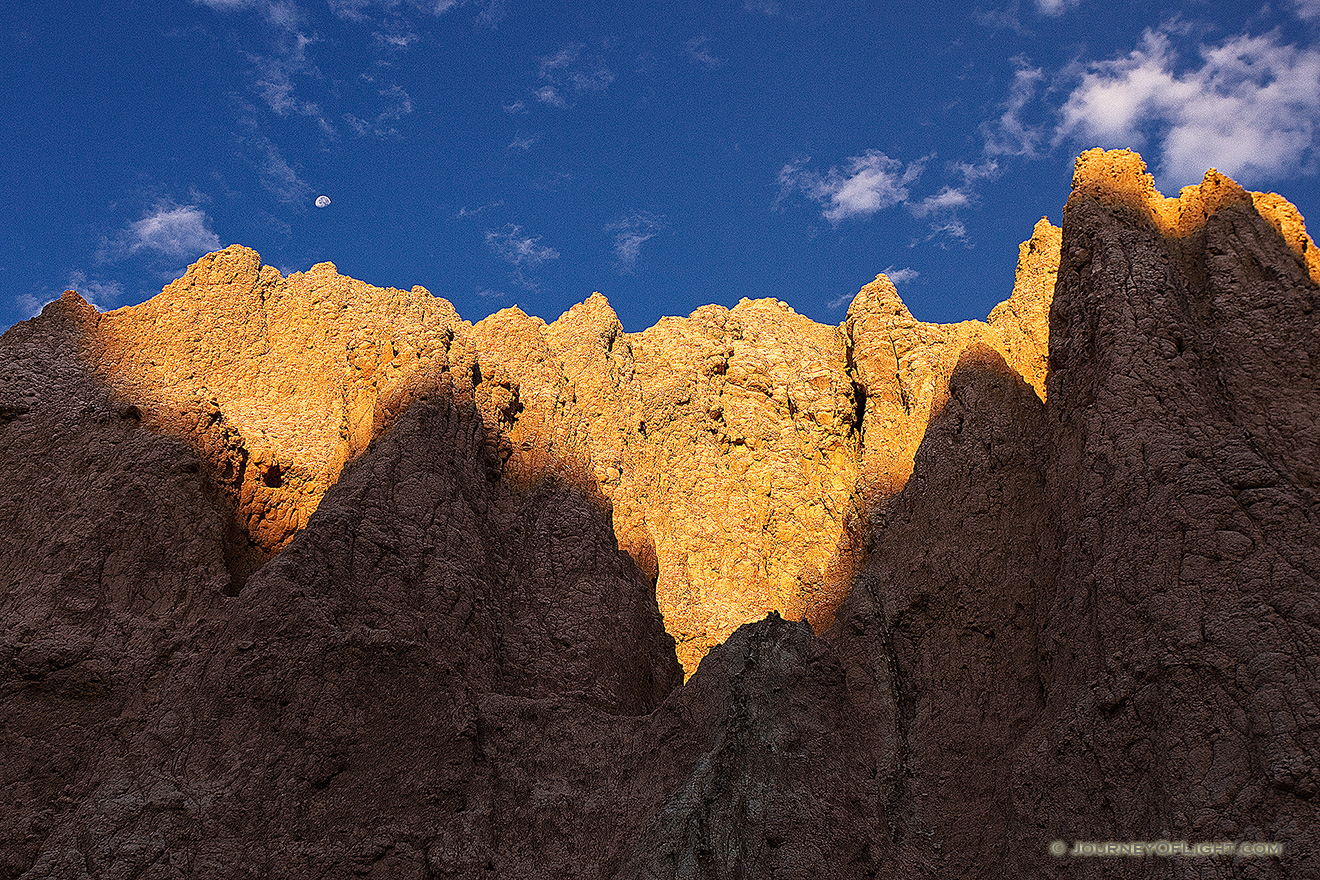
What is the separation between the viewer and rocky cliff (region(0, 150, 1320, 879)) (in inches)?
527

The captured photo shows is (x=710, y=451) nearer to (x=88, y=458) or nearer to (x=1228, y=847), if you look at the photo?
(x=88, y=458)

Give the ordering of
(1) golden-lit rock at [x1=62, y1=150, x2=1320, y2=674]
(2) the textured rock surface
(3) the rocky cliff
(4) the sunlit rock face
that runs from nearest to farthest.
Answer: (2) the textured rock surface, (3) the rocky cliff, (1) golden-lit rock at [x1=62, y1=150, x2=1320, y2=674], (4) the sunlit rock face

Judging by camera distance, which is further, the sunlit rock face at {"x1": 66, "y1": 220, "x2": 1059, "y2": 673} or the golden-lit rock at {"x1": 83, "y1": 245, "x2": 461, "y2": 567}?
the sunlit rock face at {"x1": 66, "y1": 220, "x2": 1059, "y2": 673}

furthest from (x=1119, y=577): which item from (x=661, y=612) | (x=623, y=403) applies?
(x=623, y=403)

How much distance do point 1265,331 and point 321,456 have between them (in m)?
18.6

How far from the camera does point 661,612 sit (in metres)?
23.1

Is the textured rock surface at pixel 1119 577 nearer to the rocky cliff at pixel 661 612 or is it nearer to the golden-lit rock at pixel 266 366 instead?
the rocky cliff at pixel 661 612

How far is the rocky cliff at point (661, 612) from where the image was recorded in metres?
13.4

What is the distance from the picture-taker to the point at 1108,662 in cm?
1356

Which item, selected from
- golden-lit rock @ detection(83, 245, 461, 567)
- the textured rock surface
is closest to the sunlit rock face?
golden-lit rock @ detection(83, 245, 461, 567)

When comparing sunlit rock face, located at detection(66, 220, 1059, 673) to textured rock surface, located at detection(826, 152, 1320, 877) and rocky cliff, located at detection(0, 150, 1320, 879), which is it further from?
textured rock surface, located at detection(826, 152, 1320, 877)

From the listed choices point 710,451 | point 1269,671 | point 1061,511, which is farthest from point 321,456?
point 1269,671

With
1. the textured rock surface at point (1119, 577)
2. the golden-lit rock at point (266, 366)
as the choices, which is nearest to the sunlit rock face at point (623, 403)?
the golden-lit rock at point (266, 366)

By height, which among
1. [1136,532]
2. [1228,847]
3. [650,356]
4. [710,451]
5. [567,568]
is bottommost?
[1228,847]
